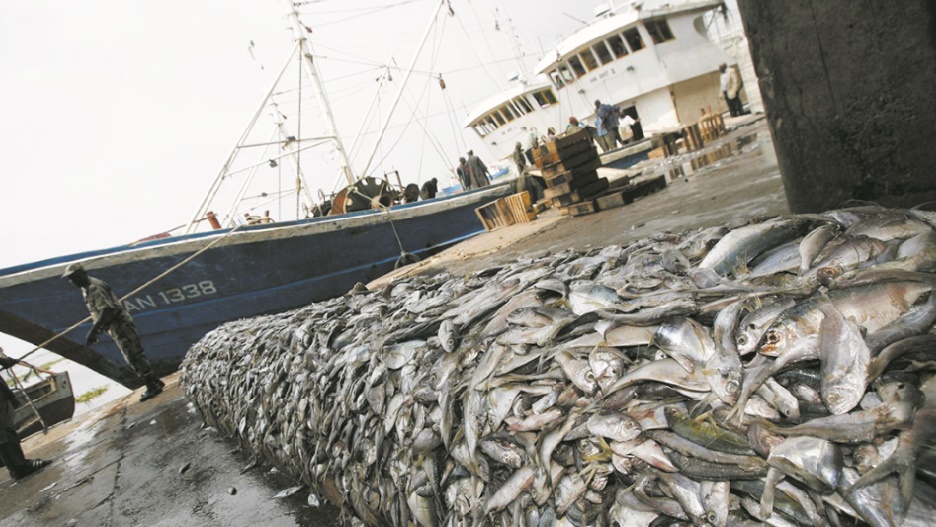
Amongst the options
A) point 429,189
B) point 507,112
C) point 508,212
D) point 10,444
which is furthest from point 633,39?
point 10,444

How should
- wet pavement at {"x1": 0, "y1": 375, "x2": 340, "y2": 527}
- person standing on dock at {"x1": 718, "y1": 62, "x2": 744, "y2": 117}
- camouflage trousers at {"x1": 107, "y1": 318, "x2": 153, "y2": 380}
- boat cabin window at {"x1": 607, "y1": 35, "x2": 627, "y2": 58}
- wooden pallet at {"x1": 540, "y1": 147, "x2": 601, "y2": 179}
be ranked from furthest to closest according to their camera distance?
boat cabin window at {"x1": 607, "y1": 35, "x2": 627, "y2": 58} → person standing on dock at {"x1": 718, "y1": 62, "x2": 744, "y2": 117} → wooden pallet at {"x1": 540, "y1": 147, "x2": 601, "y2": 179} → camouflage trousers at {"x1": 107, "y1": 318, "x2": 153, "y2": 380} → wet pavement at {"x1": 0, "y1": 375, "x2": 340, "y2": 527}

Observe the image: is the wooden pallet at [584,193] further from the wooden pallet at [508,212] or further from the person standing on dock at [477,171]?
the person standing on dock at [477,171]

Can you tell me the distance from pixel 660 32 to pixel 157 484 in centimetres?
2562

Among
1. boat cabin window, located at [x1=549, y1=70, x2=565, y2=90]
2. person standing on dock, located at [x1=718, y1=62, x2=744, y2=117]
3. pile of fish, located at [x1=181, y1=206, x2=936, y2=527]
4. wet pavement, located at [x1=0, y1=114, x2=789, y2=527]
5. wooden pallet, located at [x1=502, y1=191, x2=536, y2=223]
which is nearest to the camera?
pile of fish, located at [x1=181, y1=206, x2=936, y2=527]

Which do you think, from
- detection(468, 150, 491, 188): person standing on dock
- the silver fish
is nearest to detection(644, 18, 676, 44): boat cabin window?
detection(468, 150, 491, 188): person standing on dock

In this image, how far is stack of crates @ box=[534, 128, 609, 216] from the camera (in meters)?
9.13

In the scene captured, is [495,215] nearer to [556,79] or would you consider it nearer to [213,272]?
[213,272]

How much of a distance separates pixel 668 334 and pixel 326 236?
1247 centimetres

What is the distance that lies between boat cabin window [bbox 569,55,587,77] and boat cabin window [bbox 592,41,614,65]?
1064 millimetres

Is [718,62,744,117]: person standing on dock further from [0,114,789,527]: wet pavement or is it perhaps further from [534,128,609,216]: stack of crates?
[534,128,609,216]: stack of crates

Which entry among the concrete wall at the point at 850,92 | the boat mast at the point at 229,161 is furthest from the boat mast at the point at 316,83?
the concrete wall at the point at 850,92

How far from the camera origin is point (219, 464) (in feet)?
15.6

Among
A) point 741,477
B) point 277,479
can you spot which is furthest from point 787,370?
point 277,479

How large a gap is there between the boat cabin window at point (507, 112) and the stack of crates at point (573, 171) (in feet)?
72.3
